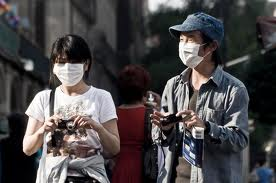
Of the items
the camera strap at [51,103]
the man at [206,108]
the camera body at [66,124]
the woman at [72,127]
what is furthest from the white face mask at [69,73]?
the man at [206,108]

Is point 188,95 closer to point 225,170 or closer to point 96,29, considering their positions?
point 225,170

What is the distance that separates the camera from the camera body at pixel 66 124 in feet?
18.1

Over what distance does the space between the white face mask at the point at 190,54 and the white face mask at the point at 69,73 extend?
2.08 feet

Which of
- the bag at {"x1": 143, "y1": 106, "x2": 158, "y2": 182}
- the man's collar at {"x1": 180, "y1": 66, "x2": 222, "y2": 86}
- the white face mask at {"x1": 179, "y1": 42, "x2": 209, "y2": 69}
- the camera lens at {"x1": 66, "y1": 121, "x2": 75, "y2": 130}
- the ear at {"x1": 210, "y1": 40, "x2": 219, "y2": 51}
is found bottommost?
the bag at {"x1": 143, "y1": 106, "x2": 158, "y2": 182}

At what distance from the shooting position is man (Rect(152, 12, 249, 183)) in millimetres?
5438

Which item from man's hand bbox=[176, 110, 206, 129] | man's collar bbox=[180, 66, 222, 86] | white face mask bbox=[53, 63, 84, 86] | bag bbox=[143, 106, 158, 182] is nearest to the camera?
man's hand bbox=[176, 110, 206, 129]

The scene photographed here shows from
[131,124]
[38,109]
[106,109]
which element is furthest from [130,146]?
[38,109]

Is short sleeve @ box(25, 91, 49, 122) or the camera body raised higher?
short sleeve @ box(25, 91, 49, 122)

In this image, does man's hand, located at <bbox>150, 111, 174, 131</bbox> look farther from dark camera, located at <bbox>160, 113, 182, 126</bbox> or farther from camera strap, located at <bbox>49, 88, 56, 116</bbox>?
camera strap, located at <bbox>49, 88, 56, 116</bbox>

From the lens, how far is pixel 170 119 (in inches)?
213

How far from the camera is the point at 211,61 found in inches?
229

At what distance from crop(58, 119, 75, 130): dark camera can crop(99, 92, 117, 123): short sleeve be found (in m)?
0.28

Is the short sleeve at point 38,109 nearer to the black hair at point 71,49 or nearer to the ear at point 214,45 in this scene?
the black hair at point 71,49

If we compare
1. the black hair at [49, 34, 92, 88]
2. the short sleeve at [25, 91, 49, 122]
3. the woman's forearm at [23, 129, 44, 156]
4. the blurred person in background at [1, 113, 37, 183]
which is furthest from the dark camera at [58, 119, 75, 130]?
the blurred person in background at [1, 113, 37, 183]
